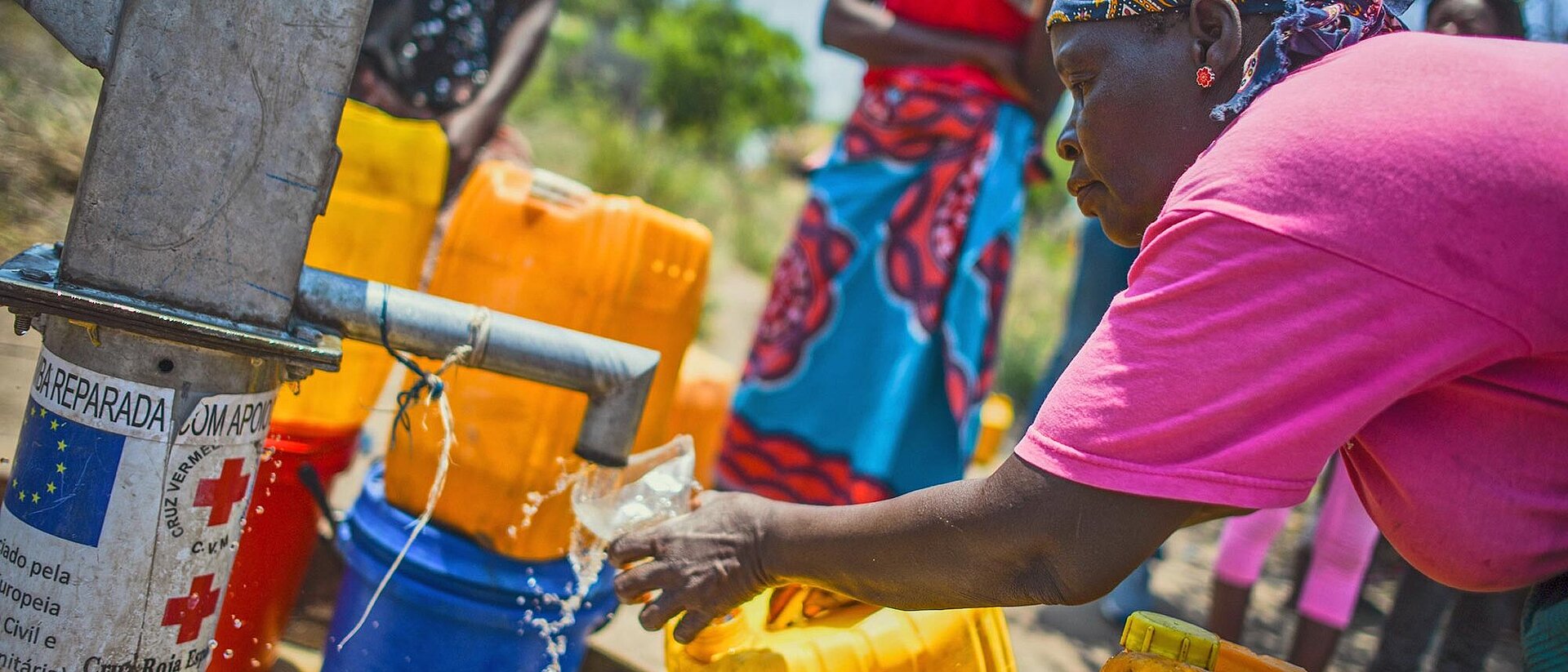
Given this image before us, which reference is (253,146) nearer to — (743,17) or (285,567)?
(285,567)

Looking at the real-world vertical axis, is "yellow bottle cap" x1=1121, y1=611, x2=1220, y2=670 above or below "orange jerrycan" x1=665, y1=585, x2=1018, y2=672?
above

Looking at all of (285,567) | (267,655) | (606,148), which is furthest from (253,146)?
(606,148)

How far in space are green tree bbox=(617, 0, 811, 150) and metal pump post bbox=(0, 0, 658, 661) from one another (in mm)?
19025

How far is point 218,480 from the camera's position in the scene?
134 cm

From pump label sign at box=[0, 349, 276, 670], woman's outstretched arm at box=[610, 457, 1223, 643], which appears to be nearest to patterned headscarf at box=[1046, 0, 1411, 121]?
woman's outstretched arm at box=[610, 457, 1223, 643]

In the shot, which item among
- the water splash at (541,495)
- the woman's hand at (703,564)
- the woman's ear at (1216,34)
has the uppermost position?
the woman's ear at (1216,34)

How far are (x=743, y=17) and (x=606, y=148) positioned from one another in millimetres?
16028

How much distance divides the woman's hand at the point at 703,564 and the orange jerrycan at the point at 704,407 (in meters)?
1.56

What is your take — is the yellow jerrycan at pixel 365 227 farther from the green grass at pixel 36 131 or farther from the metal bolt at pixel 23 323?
the green grass at pixel 36 131

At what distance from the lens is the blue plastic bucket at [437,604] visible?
174 cm

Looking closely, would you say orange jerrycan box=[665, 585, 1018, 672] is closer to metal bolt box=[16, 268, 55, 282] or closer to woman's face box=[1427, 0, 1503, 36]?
metal bolt box=[16, 268, 55, 282]

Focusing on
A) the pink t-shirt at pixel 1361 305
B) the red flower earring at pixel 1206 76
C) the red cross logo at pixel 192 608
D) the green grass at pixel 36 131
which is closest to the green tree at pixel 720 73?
the green grass at pixel 36 131

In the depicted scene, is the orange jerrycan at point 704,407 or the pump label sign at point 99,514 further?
the orange jerrycan at point 704,407

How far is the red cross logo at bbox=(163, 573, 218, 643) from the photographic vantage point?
1.34 meters
